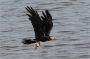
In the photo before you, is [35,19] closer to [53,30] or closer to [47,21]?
[47,21]

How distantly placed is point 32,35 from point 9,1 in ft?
11.6

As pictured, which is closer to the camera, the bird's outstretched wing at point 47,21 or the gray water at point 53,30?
the bird's outstretched wing at point 47,21

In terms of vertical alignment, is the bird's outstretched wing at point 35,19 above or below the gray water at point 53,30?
above

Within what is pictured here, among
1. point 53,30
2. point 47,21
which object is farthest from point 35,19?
point 53,30

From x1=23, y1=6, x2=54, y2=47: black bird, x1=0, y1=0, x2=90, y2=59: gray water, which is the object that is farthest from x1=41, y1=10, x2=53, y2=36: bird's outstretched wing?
x1=0, y1=0, x2=90, y2=59: gray water

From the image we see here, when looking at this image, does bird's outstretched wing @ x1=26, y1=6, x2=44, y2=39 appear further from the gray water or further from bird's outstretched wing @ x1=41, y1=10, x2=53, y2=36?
the gray water

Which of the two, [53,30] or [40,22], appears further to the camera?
[53,30]

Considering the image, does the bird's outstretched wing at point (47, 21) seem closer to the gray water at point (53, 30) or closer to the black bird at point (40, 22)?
the black bird at point (40, 22)

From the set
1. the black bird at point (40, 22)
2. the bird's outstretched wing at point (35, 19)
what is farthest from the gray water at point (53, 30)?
the bird's outstretched wing at point (35, 19)

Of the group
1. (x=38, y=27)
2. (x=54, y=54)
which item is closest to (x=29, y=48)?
(x=54, y=54)

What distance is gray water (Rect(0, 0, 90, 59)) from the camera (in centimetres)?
1330

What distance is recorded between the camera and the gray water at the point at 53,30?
1330 centimetres

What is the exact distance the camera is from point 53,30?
48.8ft

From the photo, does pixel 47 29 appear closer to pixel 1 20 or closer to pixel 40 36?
pixel 40 36
